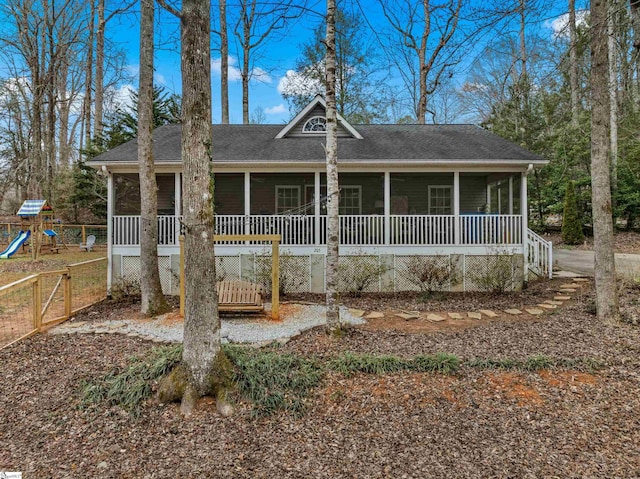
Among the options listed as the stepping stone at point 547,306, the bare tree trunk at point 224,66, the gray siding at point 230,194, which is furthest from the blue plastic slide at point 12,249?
the stepping stone at point 547,306

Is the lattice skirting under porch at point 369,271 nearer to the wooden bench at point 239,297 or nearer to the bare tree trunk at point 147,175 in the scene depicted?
the wooden bench at point 239,297

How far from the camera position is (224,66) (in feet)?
56.7

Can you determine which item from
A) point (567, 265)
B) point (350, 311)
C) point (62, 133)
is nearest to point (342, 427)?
point (350, 311)

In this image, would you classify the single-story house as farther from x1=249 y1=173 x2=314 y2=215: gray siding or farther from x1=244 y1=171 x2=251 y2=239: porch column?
x1=249 y1=173 x2=314 y2=215: gray siding

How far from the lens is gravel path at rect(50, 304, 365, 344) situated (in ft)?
17.7

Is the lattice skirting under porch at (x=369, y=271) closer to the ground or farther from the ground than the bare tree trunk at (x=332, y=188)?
closer to the ground

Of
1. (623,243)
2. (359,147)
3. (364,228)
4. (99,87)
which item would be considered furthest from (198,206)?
(99,87)

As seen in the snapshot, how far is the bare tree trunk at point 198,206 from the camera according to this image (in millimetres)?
3434

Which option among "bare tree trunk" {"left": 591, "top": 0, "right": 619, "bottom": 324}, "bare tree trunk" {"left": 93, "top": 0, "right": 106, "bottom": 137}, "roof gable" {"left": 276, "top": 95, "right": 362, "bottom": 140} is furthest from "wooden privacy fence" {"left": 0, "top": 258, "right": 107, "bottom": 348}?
"bare tree trunk" {"left": 93, "top": 0, "right": 106, "bottom": 137}

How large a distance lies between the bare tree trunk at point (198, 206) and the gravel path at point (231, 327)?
1.62 metres

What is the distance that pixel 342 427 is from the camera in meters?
3.24

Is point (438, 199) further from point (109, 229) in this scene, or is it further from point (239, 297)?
point (109, 229)

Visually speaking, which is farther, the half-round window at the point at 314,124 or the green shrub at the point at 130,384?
the half-round window at the point at 314,124

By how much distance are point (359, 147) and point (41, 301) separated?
7827mm
